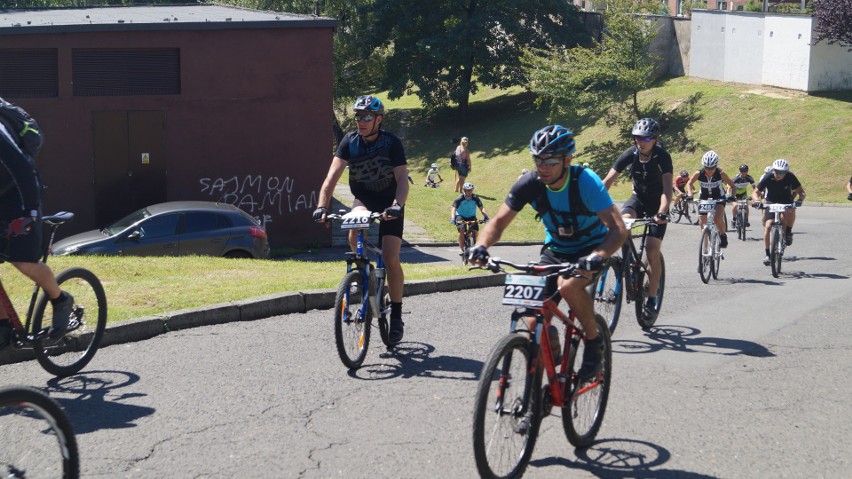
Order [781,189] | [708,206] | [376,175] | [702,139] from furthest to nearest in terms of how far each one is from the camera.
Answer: [702,139]
[781,189]
[708,206]
[376,175]

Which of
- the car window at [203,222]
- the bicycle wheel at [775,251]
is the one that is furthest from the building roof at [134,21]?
the bicycle wheel at [775,251]

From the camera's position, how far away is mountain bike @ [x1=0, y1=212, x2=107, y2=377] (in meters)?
6.64

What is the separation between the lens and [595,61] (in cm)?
4166

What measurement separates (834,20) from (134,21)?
993 inches

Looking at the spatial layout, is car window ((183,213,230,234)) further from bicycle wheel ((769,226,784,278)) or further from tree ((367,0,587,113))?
tree ((367,0,587,113))

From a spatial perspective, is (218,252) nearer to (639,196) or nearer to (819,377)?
(639,196)

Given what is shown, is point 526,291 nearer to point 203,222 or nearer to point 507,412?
point 507,412

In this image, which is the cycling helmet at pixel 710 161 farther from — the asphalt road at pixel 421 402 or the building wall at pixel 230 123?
the building wall at pixel 230 123

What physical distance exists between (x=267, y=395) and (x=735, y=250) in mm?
14485

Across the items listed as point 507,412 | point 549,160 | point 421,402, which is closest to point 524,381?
point 507,412

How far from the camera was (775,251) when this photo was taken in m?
14.7

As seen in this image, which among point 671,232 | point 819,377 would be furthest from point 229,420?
point 671,232

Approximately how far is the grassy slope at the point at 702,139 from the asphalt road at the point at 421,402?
16.1m

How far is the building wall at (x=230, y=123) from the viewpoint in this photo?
22.3m
